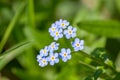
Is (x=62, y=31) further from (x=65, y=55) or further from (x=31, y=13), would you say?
(x=31, y=13)

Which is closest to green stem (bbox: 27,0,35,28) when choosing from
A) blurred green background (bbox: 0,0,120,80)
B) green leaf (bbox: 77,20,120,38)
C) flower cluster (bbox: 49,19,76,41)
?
blurred green background (bbox: 0,0,120,80)

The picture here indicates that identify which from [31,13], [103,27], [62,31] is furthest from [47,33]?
[62,31]

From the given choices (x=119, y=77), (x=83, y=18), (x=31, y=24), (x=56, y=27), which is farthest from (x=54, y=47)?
(x=83, y=18)

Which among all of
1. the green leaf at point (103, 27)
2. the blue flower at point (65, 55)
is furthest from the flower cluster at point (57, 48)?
the green leaf at point (103, 27)

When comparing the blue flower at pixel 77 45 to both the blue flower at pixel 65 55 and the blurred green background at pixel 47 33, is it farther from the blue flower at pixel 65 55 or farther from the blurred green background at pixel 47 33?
the blurred green background at pixel 47 33

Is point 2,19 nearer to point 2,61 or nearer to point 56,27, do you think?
point 2,61

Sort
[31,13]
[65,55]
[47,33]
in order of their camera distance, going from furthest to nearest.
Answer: [47,33] → [31,13] → [65,55]

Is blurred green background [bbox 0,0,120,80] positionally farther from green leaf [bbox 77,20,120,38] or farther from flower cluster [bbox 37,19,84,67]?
flower cluster [bbox 37,19,84,67]

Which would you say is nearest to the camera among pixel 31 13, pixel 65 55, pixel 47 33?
pixel 65 55
